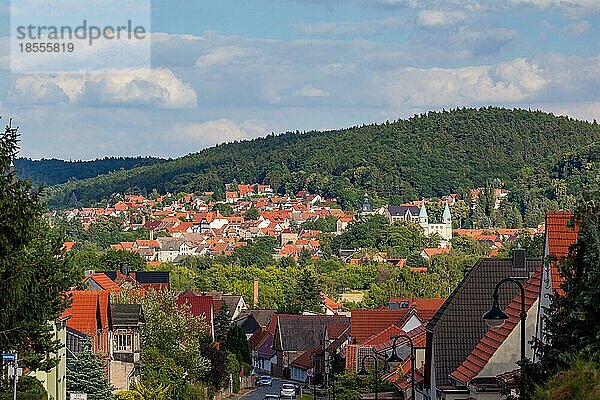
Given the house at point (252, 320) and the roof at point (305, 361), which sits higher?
the roof at point (305, 361)

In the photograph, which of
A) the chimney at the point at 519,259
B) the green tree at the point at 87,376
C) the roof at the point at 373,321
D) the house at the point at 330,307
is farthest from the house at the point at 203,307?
the chimney at the point at 519,259

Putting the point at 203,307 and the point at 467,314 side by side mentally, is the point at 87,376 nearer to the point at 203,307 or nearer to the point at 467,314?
the point at 467,314

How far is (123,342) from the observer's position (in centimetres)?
5797

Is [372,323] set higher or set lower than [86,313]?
lower

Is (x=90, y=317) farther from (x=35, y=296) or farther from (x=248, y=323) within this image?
(x=248, y=323)

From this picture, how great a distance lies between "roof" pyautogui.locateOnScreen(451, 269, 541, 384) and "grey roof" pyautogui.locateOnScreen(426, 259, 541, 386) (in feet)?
9.57

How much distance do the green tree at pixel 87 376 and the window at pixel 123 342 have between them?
428 inches

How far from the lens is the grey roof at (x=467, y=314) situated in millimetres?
33875

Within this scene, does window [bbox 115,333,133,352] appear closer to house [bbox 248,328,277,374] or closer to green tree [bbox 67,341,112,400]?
green tree [bbox 67,341,112,400]

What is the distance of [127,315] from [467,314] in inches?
1092

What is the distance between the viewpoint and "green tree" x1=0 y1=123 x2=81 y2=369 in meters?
24.9

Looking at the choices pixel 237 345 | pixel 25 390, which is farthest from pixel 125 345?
pixel 237 345

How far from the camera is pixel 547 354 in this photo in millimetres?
20531

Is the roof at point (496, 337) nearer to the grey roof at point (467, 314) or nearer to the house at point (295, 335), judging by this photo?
the grey roof at point (467, 314)
